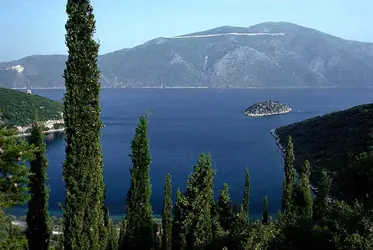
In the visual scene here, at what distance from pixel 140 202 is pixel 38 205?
232 inches

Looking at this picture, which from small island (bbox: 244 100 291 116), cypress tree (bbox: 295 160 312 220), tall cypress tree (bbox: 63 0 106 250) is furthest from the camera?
small island (bbox: 244 100 291 116)

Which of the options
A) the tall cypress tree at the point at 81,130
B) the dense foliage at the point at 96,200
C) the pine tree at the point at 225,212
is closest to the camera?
the dense foliage at the point at 96,200

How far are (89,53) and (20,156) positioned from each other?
579cm

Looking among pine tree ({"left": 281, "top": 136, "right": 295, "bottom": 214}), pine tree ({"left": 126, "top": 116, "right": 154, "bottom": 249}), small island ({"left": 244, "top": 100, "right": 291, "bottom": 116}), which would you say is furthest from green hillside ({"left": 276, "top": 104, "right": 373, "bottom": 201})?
small island ({"left": 244, "top": 100, "right": 291, "bottom": 116})

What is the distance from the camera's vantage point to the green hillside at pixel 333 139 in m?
66.9

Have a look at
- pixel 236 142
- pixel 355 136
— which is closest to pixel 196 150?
pixel 236 142

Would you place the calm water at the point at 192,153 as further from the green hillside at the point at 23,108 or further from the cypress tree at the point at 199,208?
the cypress tree at the point at 199,208

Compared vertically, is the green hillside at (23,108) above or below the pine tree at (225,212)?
above

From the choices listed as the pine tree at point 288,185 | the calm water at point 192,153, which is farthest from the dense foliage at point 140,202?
the calm water at point 192,153

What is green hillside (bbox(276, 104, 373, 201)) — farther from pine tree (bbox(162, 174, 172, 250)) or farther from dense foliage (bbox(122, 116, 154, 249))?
dense foliage (bbox(122, 116, 154, 249))

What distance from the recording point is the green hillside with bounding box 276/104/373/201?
220 ft

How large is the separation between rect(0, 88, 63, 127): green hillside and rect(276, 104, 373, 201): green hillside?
79.2 metres

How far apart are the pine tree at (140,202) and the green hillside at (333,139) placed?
38.8 m

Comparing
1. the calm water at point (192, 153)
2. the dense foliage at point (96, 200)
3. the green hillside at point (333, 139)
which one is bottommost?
the calm water at point (192, 153)
